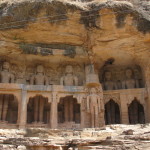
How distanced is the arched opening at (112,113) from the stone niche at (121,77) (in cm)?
118

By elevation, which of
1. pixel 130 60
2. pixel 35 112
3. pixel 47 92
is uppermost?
pixel 130 60

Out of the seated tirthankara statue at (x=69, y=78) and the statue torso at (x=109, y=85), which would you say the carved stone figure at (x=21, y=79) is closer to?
the seated tirthankara statue at (x=69, y=78)

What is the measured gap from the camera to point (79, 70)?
19.1 m

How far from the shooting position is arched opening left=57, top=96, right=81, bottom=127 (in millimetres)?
17734

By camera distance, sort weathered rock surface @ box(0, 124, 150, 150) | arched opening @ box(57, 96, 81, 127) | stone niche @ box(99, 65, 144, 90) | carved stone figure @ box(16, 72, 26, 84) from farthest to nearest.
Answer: stone niche @ box(99, 65, 144, 90) → carved stone figure @ box(16, 72, 26, 84) → arched opening @ box(57, 96, 81, 127) → weathered rock surface @ box(0, 124, 150, 150)

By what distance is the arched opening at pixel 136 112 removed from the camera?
59.3 feet

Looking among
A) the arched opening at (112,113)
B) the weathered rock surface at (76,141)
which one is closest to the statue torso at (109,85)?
the arched opening at (112,113)

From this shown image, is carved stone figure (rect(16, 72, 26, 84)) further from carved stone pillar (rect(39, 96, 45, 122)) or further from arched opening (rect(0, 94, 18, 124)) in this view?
carved stone pillar (rect(39, 96, 45, 122))

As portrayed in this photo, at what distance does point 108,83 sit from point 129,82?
1529 mm

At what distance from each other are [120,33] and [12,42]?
23.1 ft

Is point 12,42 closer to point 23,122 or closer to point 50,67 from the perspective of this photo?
point 50,67

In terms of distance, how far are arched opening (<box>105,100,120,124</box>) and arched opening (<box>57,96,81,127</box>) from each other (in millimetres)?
2061

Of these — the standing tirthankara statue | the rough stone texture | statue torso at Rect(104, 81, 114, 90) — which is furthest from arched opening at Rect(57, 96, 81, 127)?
statue torso at Rect(104, 81, 114, 90)

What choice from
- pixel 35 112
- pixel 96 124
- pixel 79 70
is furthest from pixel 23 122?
pixel 79 70
